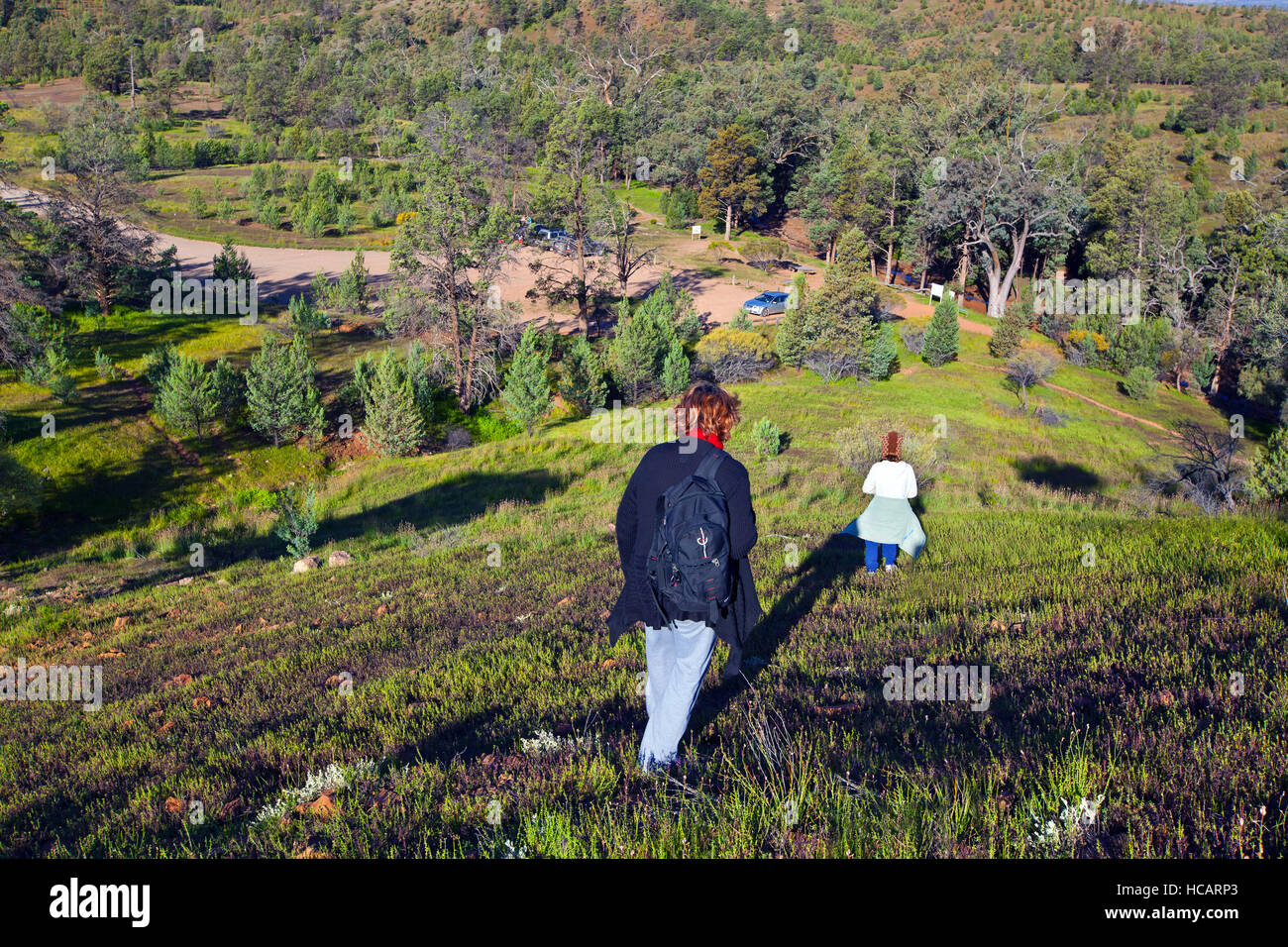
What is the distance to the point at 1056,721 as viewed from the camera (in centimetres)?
426

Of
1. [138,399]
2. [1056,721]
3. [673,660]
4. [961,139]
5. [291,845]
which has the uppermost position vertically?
[961,139]

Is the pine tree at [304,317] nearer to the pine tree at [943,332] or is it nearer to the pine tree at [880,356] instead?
the pine tree at [880,356]

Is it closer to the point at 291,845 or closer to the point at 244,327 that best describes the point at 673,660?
the point at 291,845

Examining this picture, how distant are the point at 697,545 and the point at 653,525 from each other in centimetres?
37

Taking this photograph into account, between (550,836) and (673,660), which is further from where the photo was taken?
(673,660)

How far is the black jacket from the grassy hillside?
750 mm

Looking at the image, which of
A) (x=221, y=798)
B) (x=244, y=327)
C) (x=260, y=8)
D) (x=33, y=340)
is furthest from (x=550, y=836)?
(x=260, y=8)

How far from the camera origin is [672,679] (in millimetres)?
3992

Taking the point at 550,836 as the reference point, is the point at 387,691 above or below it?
below

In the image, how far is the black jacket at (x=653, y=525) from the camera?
3.85m

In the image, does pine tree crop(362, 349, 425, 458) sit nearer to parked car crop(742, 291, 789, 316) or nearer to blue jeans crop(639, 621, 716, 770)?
parked car crop(742, 291, 789, 316)

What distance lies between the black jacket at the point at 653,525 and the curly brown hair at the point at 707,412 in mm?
99

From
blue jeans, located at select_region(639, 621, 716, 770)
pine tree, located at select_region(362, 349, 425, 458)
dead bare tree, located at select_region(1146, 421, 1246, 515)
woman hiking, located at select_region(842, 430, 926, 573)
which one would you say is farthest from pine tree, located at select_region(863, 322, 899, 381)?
blue jeans, located at select_region(639, 621, 716, 770)

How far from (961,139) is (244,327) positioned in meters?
50.5
